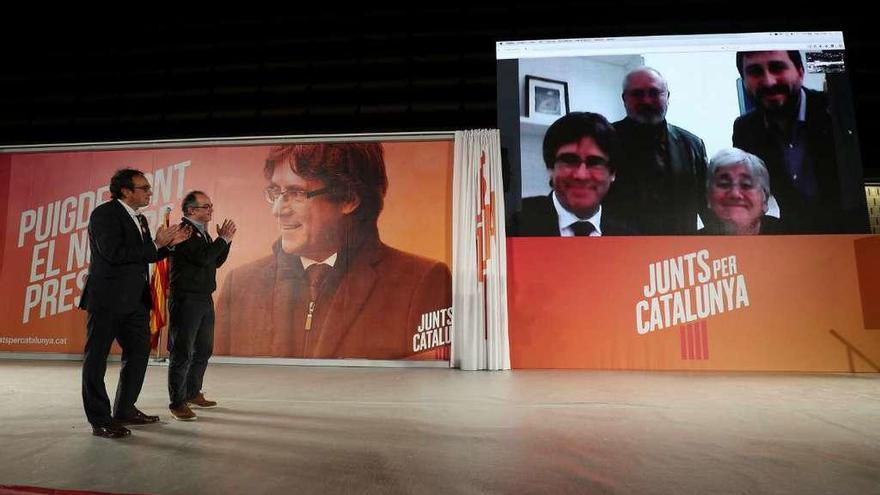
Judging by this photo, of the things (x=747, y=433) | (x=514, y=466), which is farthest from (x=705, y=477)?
(x=747, y=433)

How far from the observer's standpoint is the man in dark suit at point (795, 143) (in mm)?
4695

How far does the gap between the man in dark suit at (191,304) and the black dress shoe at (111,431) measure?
0.34m

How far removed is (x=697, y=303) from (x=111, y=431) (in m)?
4.70

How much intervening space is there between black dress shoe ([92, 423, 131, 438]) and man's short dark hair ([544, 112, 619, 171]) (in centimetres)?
410

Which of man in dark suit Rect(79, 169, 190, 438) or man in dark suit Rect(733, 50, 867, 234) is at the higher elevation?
man in dark suit Rect(733, 50, 867, 234)

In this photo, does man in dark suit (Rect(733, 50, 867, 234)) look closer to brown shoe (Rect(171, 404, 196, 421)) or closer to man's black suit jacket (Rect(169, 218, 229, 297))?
man's black suit jacket (Rect(169, 218, 229, 297))

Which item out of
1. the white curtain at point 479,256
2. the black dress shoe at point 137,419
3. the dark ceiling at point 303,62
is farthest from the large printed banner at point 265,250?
the black dress shoe at point 137,419

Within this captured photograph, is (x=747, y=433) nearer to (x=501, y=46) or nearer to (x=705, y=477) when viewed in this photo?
(x=705, y=477)

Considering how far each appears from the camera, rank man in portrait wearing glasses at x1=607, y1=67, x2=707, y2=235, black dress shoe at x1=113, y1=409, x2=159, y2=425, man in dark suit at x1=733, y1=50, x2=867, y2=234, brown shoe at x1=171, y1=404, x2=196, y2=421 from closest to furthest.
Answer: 1. black dress shoe at x1=113, y1=409, x2=159, y2=425
2. brown shoe at x1=171, y1=404, x2=196, y2=421
3. man in dark suit at x1=733, y1=50, x2=867, y2=234
4. man in portrait wearing glasses at x1=607, y1=67, x2=707, y2=235

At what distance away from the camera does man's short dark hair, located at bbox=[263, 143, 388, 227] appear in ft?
16.9

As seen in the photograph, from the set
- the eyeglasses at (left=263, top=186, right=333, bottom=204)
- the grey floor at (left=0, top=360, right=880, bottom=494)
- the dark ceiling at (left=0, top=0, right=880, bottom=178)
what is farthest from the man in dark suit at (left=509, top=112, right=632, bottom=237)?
the eyeglasses at (left=263, top=186, right=333, bottom=204)

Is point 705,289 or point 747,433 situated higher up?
point 705,289

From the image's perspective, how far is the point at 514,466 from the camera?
1.76m

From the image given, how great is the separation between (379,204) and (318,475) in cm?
371
